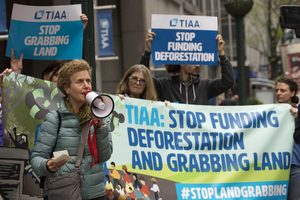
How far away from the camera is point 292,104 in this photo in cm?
704

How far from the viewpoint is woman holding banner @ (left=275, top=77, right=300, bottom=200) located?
21.7 feet

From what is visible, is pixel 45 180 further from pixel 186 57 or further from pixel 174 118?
pixel 186 57

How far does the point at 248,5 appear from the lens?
13531 mm

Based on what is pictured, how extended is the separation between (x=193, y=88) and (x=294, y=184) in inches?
54.3

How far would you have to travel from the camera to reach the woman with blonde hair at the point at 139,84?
6348mm

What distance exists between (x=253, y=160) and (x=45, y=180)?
2.83 m

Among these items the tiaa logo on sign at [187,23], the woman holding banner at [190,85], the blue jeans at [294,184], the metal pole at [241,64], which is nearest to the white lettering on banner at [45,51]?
the woman holding banner at [190,85]

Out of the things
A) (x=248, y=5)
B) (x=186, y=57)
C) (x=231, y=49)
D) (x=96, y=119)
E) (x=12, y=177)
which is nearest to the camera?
(x=96, y=119)

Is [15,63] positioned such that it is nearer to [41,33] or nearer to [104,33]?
[41,33]

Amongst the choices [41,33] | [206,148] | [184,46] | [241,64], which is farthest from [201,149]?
[241,64]

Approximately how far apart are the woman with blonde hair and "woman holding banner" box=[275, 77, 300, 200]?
138 centimetres

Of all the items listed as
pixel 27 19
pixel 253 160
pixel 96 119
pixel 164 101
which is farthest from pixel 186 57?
pixel 96 119

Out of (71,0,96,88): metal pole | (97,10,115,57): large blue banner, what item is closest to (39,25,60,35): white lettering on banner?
(71,0,96,88): metal pole

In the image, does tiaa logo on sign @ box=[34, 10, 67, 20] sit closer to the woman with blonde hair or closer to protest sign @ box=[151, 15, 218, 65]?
the woman with blonde hair
